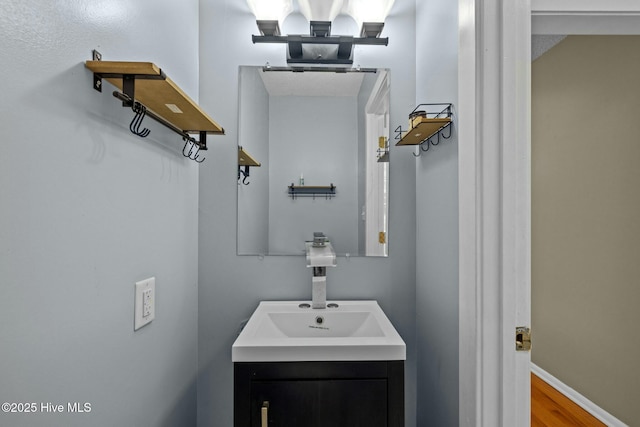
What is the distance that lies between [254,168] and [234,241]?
0.36m

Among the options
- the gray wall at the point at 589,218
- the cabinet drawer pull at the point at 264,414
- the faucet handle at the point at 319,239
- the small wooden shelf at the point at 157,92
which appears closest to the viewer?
the small wooden shelf at the point at 157,92

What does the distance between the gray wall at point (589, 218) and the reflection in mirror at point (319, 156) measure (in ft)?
5.12

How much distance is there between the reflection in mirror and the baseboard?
184 cm

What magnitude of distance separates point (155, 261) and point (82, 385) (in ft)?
1.32

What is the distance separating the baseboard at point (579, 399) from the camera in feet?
6.38

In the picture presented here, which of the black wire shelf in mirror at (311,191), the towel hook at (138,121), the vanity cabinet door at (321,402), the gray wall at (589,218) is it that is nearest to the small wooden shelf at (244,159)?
the black wire shelf in mirror at (311,191)

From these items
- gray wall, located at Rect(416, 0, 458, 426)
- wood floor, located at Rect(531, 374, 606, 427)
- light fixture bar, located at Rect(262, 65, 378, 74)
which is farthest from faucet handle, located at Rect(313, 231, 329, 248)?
wood floor, located at Rect(531, 374, 606, 427)

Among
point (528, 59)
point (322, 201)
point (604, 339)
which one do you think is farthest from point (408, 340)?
point (604, 339)

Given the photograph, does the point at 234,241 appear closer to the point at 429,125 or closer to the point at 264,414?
the point at 264,414

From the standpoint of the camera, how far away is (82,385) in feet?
2.36

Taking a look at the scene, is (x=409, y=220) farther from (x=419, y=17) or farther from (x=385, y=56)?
(x=419, y=17)

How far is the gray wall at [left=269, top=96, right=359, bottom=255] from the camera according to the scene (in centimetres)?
154

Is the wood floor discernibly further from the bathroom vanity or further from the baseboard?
the bathroom vanity

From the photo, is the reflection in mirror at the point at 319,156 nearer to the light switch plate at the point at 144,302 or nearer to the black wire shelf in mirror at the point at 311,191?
the black wire shelf in mirror at the point at 311,191
